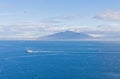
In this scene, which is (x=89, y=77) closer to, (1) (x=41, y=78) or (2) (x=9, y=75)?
(1) (x=41, y=78)

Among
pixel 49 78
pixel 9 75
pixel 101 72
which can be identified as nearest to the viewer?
pixel 49 78

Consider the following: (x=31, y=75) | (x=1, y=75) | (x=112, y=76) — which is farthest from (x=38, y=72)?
(x=112, y=76)

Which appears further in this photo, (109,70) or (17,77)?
(109,70)

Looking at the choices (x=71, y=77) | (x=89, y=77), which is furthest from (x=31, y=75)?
(x=89, y=77)

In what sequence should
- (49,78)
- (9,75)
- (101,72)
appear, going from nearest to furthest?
1. (49,78)
2. (9,75)
3. (101,72)

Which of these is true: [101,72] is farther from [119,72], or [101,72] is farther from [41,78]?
[41,78]

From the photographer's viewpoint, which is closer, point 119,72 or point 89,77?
point 89,77

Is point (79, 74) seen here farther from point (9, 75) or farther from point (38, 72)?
point (9, 75)
